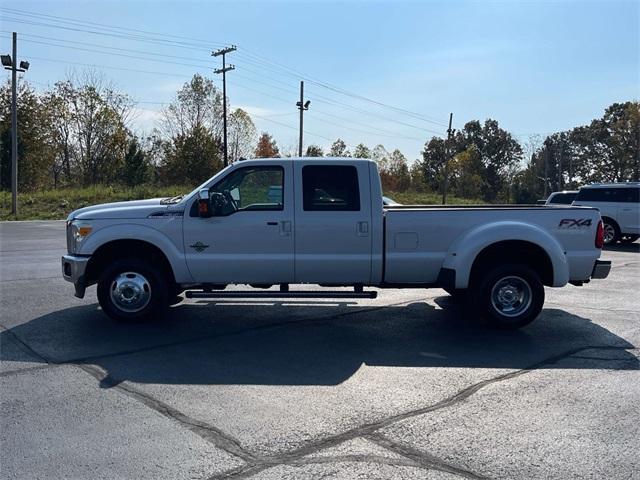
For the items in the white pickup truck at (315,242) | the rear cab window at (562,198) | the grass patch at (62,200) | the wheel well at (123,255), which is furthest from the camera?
the grass patch at (62,200)

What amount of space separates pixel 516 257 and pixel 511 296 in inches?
21.1

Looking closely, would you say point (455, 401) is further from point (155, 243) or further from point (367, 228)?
point (155, 243)

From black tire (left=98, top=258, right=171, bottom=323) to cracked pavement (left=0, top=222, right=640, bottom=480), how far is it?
22 centimetres

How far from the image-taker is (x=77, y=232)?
7668 millimetres

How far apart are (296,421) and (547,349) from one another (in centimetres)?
353

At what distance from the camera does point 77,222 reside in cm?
767

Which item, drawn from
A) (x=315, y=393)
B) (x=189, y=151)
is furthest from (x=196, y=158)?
(x=315, y=393)

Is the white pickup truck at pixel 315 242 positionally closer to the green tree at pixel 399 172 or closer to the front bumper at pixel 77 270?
the front bumper at pixel 77 270

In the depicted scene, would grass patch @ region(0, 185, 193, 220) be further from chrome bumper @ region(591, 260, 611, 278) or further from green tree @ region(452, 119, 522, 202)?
green tree @ region(452, 119, 522, 202)

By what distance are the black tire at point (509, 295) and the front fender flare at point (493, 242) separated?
9.6 inches

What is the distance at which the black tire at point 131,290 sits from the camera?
7.61 meters

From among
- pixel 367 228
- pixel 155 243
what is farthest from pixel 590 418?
pixel 155 243

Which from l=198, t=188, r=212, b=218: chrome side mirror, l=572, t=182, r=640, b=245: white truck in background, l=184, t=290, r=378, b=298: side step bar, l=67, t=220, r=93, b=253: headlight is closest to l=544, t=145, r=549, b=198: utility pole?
l=572, t=182, r=640, b=245: white truck in background

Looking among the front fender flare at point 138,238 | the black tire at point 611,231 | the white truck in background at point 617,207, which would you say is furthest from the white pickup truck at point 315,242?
the black tire at point 611,231
